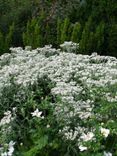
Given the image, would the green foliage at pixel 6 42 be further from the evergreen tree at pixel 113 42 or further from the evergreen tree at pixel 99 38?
Answer: the evergreen tree at pixel 113 42

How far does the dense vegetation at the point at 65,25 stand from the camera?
7094mm

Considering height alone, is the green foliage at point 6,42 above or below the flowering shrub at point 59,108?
below

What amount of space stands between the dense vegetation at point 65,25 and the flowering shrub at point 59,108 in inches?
55.8

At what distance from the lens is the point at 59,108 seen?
14.4 feet

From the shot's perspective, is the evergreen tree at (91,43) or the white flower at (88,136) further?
the evergreen tree at (91,43)

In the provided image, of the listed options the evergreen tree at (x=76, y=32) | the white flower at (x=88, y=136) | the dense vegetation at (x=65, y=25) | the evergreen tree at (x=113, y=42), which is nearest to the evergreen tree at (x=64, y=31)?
the dense vegetation at (x=65, y=25)

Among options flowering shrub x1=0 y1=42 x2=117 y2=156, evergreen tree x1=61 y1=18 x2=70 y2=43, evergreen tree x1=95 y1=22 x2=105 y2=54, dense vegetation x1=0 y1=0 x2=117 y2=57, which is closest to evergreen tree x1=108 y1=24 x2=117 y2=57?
dense vegetation x1=0 y1=0 x2=117 y2=57

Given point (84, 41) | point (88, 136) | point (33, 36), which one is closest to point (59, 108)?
point (88, 136)

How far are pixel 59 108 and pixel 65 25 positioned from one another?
2946 mm

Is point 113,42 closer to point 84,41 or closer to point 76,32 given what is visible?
point 84,41

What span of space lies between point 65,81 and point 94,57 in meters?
0.88

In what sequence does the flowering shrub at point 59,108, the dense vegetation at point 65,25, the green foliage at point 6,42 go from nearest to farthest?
the flowering shrub at point 59,108 < the dense vegetation at point 65,25 < the green foliage at point 6,42

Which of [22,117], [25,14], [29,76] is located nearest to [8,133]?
[22,117]

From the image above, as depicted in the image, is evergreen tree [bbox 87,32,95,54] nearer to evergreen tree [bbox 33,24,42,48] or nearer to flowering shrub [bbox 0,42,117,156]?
evergreen tree [bbox 33,24,42,48]
